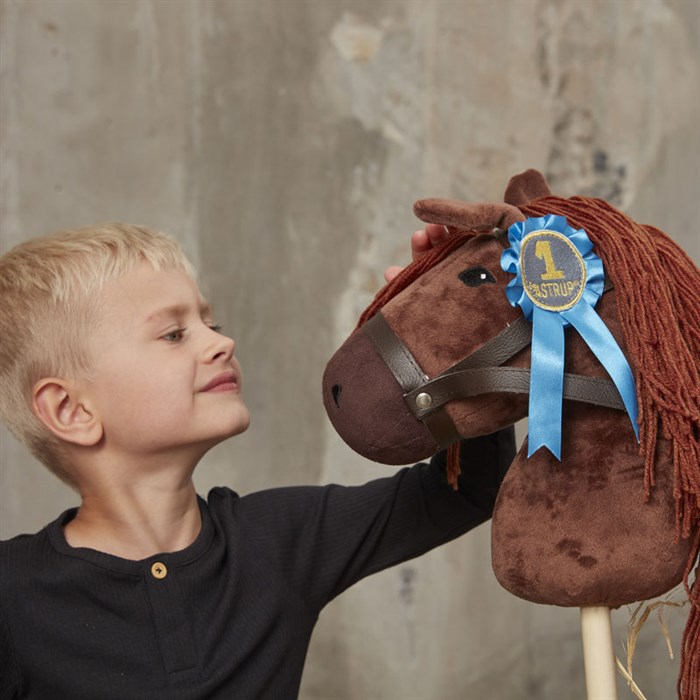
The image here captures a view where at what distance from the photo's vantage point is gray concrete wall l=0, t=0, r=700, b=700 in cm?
155

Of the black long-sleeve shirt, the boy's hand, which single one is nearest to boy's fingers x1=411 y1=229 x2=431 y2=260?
the boy's hand

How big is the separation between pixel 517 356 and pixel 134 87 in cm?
102

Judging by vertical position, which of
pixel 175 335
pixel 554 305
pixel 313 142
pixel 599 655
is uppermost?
pixel 313 142

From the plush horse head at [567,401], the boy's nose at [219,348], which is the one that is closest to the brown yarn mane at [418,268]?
the plush horse head at [567,401]

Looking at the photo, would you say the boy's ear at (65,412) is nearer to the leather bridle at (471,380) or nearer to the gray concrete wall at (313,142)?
the leather bridle at (471,380)

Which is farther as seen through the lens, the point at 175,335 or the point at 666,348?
the point at 175,335

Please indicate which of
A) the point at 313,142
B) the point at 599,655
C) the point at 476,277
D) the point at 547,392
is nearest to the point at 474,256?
the point at 476,277

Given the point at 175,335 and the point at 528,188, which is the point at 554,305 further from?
the point at 175,335

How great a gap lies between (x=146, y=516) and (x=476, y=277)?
45 centimetres

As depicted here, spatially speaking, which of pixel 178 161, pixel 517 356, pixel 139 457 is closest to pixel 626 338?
pixel 517 356

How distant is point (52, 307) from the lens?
40.8 inches

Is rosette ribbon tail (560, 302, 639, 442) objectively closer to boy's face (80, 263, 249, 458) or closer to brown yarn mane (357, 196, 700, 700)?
brown yarn mane (357, 196, 700, 700)

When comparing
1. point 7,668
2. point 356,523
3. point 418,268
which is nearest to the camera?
point 418,268

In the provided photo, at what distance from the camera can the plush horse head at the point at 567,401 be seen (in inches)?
27.7
